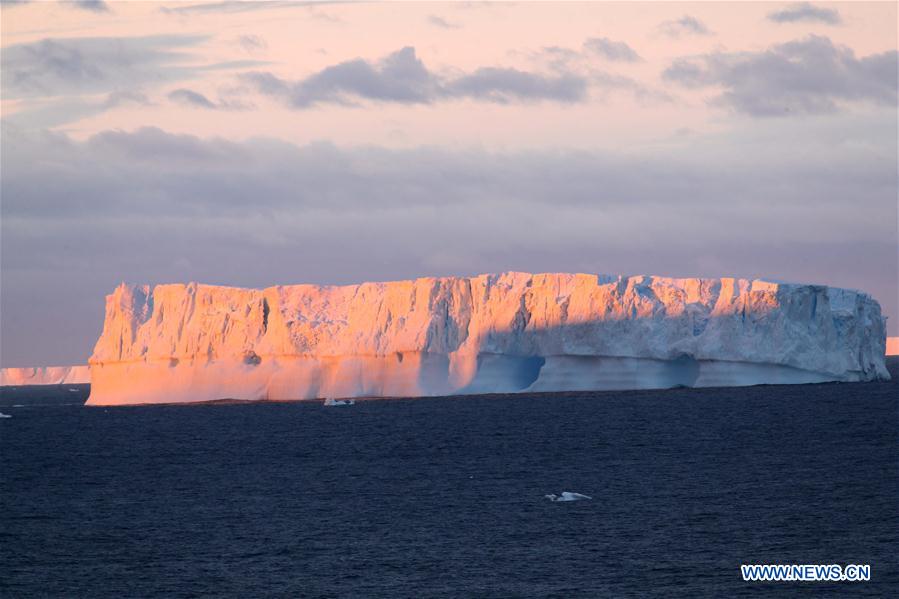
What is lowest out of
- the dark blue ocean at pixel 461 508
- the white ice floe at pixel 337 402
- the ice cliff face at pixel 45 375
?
the dark blue ocean at pixel 461 508

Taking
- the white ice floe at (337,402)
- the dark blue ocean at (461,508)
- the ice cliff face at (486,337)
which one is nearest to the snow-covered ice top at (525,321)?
the ice cliff face at (486,337)

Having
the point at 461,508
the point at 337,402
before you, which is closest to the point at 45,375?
the point at 337,402

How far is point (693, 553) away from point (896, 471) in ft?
31.8

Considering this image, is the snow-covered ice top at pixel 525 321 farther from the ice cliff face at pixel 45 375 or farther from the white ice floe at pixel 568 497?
the ice cliff face at pixel 45 375

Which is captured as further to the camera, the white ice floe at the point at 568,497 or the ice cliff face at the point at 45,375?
the ice cliff face at the point at 45,375

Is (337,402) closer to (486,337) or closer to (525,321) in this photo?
(486,337)

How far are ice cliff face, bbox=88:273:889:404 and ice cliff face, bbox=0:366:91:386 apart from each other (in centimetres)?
7962

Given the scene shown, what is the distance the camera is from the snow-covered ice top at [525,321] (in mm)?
45375

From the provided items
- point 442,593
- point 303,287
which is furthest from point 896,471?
point 303,287

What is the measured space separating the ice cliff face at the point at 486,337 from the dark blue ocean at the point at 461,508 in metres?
3.66

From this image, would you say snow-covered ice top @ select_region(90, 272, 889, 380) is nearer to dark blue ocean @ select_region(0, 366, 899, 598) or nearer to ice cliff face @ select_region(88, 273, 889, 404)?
ice cliff face @ select_region(88, 273, 889, 404)

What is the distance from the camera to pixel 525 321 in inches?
1863

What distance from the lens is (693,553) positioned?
17.6m

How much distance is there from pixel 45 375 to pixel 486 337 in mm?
97151
